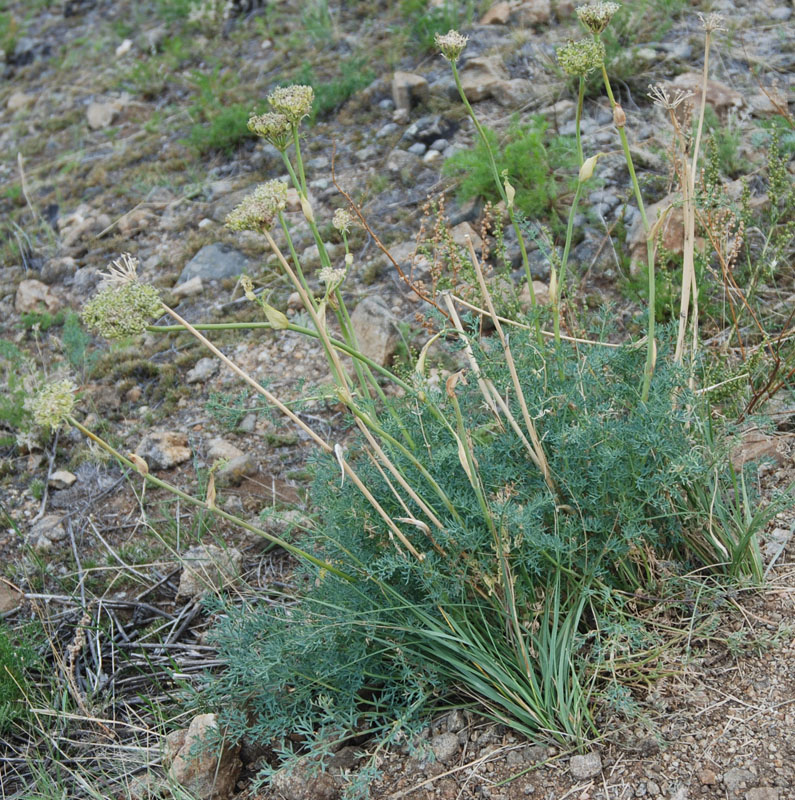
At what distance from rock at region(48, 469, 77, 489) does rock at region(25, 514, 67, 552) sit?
182 millimetres

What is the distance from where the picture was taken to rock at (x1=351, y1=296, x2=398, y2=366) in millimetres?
3559

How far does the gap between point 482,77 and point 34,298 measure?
9.27 ft

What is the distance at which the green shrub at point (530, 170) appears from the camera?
3824 millimetres

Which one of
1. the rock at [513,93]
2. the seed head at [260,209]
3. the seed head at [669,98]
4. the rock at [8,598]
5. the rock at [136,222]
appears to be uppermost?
the seed head at [260,209]

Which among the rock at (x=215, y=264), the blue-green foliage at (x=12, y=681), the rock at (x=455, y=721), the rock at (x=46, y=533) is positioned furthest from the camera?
the rock at (x=215, y=264)

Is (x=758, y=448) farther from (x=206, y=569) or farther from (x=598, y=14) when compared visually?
(x=206, y=569)

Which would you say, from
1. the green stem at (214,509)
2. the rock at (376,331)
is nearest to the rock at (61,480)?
the rock at (376,331)

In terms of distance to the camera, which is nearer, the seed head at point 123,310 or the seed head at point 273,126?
the seed head at point 123,310

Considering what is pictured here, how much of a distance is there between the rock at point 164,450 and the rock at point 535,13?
3497 mm

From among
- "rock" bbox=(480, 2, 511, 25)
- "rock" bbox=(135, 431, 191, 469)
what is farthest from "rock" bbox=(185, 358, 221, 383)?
"rock" bbox=(480, 2, 511, 25)

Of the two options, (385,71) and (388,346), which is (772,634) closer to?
(388,346)

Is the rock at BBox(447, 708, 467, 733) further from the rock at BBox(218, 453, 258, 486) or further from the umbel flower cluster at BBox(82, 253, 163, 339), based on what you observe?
the rock at BBox(218, 453, 258, 486)

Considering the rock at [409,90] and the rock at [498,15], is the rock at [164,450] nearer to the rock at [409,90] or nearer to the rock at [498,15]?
the rock at [409,90]

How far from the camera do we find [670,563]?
2205 mm
